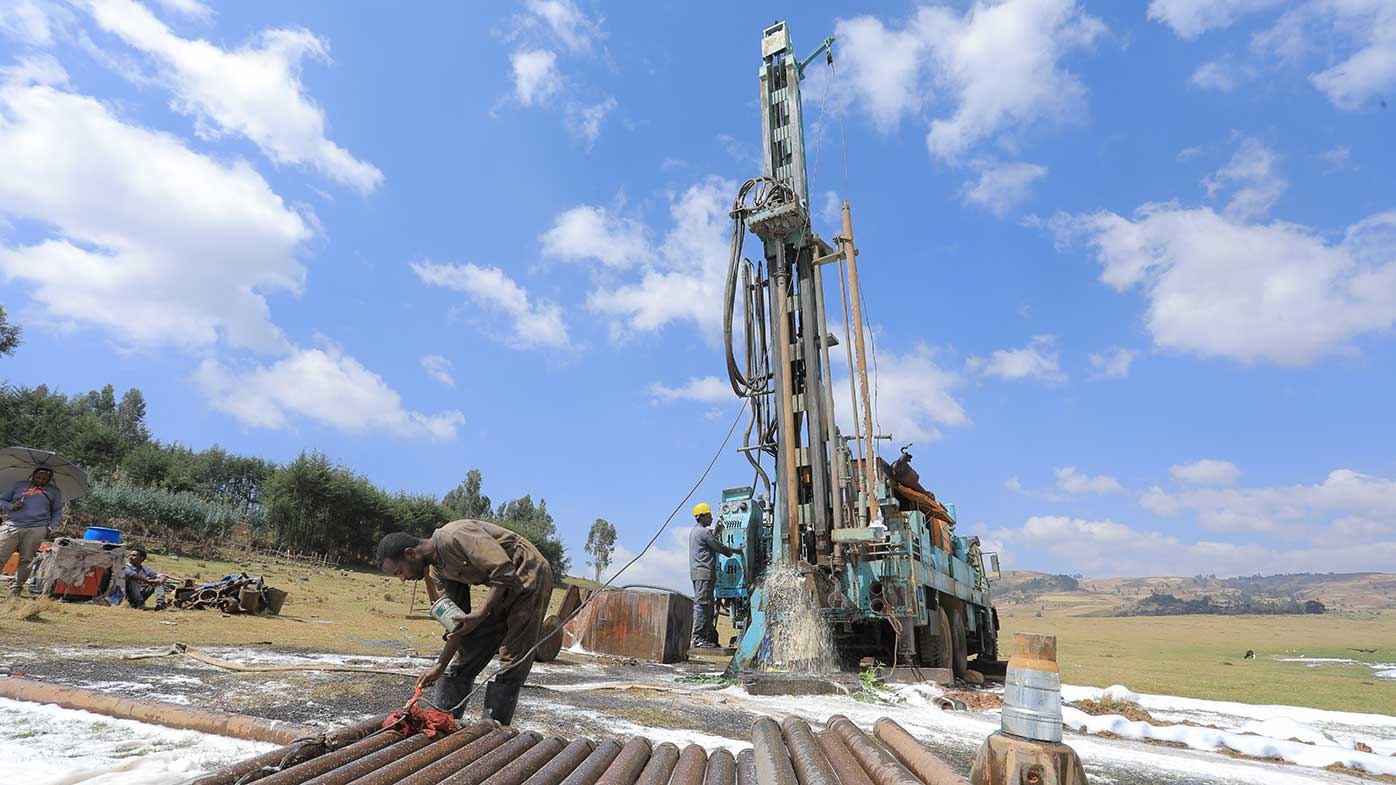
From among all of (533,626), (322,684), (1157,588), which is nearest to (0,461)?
(322,684)

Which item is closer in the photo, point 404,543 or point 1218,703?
point 404,543

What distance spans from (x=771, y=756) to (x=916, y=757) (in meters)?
0.55

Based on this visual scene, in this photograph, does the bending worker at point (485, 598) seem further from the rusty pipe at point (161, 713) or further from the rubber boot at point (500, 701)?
the rusty pipe at point (161, 713)

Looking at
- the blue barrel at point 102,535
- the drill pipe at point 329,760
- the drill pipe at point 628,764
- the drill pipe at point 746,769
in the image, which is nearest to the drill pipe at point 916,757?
the drill pipe at point 746,769

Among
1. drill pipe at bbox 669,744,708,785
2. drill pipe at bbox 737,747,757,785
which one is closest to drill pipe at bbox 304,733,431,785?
drill pipe at bbox 669,744,708,785

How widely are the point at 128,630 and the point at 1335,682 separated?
54.6ft

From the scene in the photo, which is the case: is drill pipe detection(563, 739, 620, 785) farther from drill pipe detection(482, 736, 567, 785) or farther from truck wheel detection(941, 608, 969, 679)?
truck wheel detection(941, 608, 969, 679)

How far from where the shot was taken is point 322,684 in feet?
16.0

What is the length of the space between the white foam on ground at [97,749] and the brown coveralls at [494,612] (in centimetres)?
100

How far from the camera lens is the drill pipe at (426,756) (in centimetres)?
238

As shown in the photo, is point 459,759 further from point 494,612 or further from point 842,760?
point 842,760

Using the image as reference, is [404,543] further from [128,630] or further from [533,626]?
[128,630]

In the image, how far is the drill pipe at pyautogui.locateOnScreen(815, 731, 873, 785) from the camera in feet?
7.88

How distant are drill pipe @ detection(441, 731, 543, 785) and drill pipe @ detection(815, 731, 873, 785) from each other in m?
1.30
